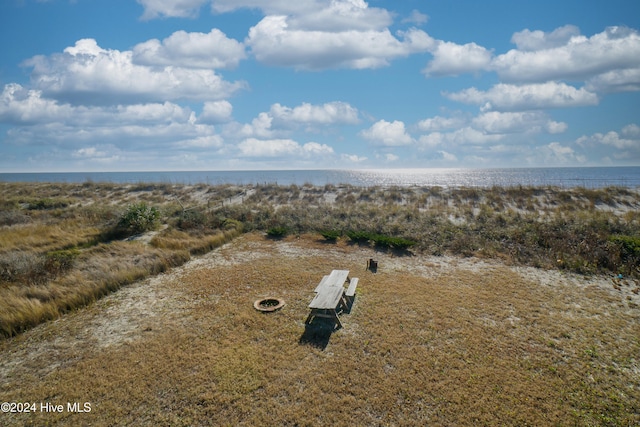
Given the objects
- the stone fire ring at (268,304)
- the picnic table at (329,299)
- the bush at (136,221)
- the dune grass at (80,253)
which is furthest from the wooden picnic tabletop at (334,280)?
the bush at (136,221)

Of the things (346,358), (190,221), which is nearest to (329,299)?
(346,358)

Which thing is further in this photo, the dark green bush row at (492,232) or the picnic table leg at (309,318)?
the dark green bush row at (492,232)

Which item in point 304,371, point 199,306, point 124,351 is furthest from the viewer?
point 199,306

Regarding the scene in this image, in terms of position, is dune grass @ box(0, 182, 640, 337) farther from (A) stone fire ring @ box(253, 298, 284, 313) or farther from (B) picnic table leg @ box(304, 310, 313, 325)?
(B) picnic table leg @ box(304, 310, 313, 325)

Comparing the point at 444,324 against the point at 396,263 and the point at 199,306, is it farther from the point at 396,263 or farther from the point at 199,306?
the point at 199,306

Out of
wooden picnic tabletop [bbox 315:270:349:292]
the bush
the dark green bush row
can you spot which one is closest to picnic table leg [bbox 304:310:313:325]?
wooden picnic tabletop [bbox 315:270:349:292]

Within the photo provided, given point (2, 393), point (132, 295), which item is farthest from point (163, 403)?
point (132, 295)

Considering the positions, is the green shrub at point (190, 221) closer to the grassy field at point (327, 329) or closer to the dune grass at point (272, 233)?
the dune grass at point (272, 233)
